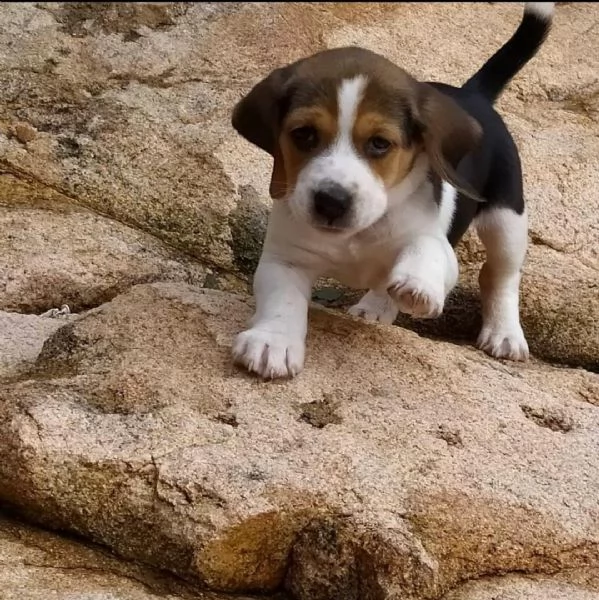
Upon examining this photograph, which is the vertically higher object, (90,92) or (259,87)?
(259,87)

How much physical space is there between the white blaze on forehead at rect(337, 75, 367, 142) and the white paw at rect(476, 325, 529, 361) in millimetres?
1559

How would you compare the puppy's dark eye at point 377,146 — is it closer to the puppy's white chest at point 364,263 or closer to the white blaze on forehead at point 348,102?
the white blaze on forehead at point 348,102

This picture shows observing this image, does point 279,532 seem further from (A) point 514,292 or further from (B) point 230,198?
(B) point 230,198

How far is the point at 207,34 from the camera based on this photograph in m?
7.11

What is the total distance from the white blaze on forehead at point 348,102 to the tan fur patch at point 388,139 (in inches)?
0.9

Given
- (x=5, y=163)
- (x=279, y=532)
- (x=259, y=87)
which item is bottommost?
(x=5, y=163)

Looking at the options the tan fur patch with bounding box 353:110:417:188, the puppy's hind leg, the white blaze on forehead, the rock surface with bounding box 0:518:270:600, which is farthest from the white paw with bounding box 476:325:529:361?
the rock surface with bounding box 0:518:270:600

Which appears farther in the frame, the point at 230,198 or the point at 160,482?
the point at 230,198

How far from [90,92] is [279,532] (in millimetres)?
3932

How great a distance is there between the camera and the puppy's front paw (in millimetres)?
3818

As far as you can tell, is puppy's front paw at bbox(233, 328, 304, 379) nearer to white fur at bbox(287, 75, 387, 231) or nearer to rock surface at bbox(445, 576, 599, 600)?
white fur at bbox(287, 75, 387, 231)

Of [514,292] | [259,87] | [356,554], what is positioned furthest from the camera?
[514,292]

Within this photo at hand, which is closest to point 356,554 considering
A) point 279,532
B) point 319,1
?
point 279,532

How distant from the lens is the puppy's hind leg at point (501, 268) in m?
5.11
